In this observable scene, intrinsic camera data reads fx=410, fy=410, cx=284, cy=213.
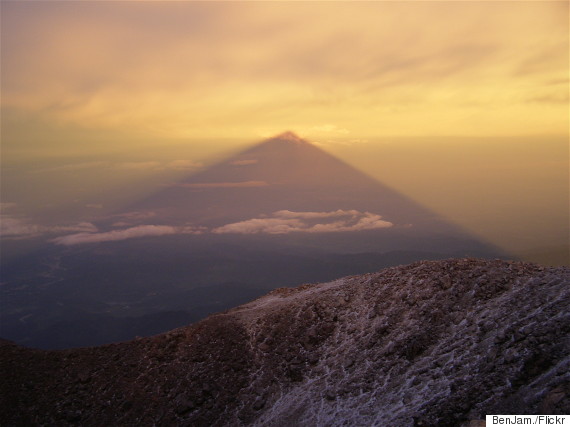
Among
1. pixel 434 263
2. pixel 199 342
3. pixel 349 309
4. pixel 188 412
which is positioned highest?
pixel 434 263

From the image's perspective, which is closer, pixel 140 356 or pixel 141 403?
pixel 141 403

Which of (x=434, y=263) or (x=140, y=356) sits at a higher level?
(x=434, y=263)

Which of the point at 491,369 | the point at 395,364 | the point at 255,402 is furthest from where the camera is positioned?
the point at 255,402

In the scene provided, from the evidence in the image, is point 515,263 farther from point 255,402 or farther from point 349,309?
point 255,402

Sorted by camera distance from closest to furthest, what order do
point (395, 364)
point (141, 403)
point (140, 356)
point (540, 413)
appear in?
point (540, 413), point (395, 364), point (141, 403), point (140, 356)

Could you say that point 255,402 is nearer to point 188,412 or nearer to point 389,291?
point 188,412

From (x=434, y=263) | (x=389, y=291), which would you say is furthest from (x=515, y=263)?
(x=389, y=291)
